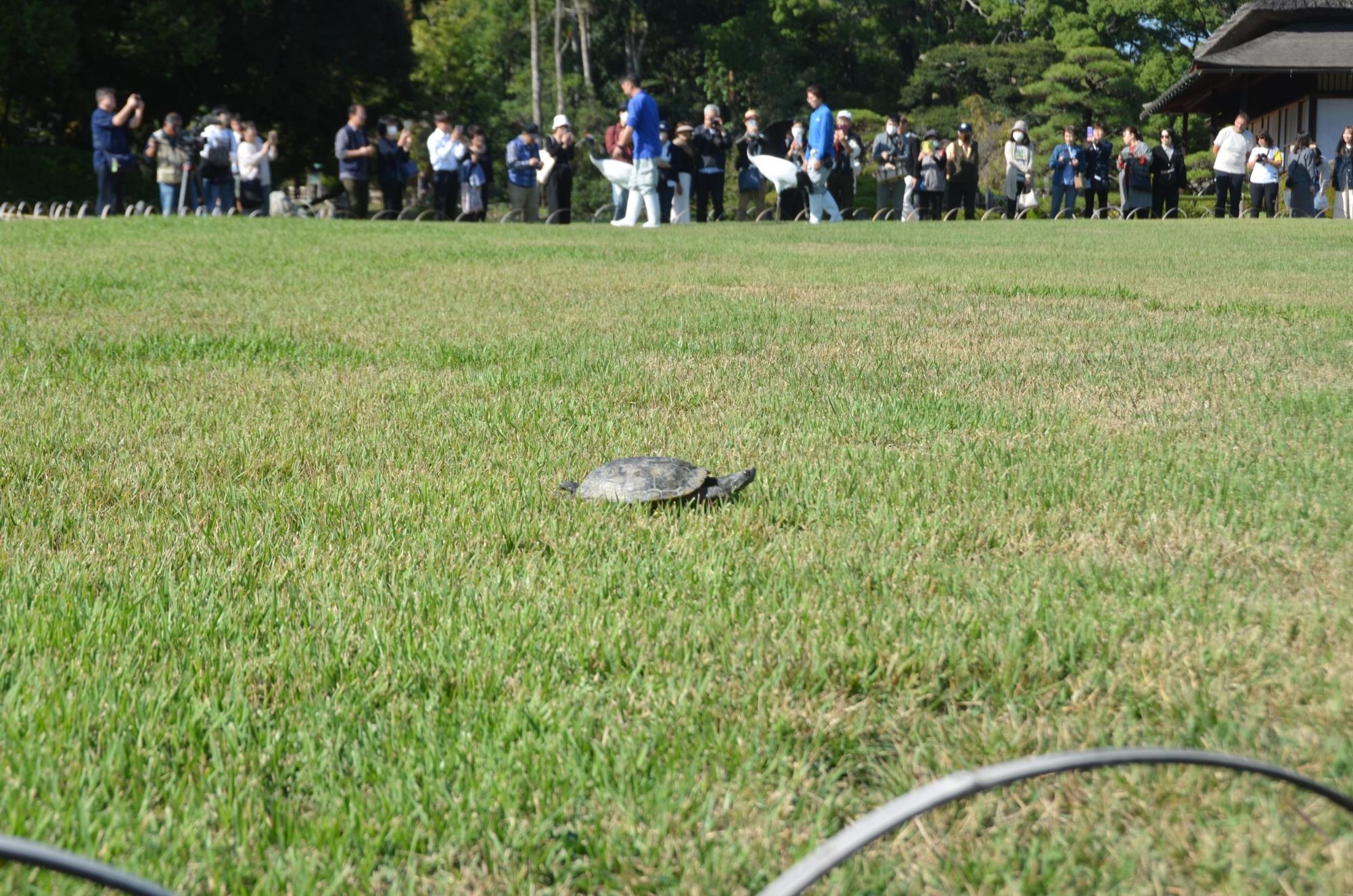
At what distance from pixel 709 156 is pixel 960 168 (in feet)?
17.5

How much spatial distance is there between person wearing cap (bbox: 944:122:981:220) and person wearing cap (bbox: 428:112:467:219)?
31.9 ft

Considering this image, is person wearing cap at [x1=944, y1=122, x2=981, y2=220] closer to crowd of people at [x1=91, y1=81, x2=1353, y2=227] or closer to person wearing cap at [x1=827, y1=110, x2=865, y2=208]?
crowd of people at [x1=91, y1=81, x2=1353, y2=227]

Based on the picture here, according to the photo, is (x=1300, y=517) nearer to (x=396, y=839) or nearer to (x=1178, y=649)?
(x=1178, y=649)

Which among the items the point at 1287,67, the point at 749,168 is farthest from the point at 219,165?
the point at 1287,67

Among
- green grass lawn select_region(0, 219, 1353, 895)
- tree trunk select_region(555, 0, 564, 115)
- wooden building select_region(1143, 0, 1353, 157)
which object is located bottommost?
green grass lawn select_region(0, 219, 1353, 895)

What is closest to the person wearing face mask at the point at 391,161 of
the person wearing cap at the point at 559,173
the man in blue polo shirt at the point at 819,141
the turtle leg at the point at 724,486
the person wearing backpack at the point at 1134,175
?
the person wearing cap at the point at 559,173

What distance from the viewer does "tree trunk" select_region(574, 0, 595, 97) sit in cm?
5335

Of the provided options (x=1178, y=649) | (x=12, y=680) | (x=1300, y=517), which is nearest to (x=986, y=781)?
(x=1178, y=649)

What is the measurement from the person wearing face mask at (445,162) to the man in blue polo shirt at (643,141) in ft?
16.5

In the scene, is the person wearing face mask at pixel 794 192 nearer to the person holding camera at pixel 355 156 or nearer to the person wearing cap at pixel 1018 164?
the person wearing cap at pixel 1018 164

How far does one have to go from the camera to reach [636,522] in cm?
371

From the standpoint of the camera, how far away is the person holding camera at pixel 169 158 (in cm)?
2316

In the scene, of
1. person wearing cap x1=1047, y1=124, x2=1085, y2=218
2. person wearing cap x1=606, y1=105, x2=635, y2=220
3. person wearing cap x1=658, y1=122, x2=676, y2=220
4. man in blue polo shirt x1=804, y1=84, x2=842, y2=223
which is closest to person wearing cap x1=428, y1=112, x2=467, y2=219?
person wearing cap x1=606, y1=105, x2=635, y2=220

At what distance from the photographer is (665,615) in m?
2.95
